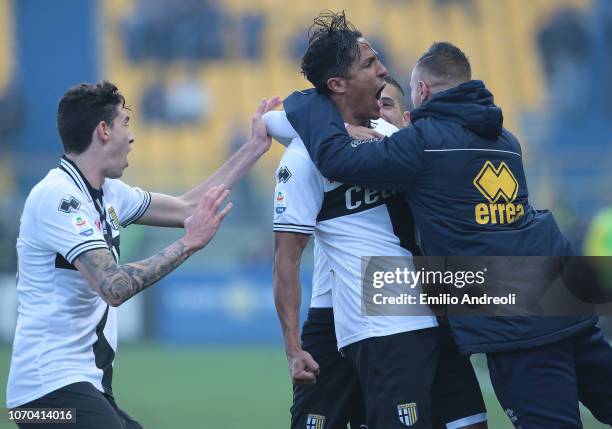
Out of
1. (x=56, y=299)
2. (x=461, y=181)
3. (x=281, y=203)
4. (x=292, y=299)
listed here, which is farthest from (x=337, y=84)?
(x=56, y=299)

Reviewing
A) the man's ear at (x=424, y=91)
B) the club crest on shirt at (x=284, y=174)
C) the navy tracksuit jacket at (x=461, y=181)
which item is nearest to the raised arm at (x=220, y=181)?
the club crest on shirt at (x=284, y=174)

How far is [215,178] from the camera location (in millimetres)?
5531

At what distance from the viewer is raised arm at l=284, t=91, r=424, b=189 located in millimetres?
4438

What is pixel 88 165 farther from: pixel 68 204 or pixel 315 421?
pixel 315 421

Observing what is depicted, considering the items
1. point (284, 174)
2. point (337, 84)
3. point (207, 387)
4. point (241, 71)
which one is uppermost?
point (241, 71)

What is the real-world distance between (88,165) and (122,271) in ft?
2.00

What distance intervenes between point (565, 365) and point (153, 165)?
15.3 meters

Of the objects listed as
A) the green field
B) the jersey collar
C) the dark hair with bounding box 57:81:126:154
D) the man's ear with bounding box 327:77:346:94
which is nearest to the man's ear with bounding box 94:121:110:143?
the dark hair with bounding box 57:81:126:154

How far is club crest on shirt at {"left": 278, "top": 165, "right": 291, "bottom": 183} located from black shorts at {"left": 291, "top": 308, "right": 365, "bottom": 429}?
0.77 metres

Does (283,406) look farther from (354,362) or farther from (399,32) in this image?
(399,32)

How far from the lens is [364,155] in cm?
445

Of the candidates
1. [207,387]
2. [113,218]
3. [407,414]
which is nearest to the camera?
[407,414]

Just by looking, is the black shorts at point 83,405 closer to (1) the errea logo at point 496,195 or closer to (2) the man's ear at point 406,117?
(1) the errea logo at point 496,195

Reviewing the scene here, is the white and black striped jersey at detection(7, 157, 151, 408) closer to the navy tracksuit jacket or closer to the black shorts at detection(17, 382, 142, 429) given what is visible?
the black shorts at detection(17, 382, 142, 429)
